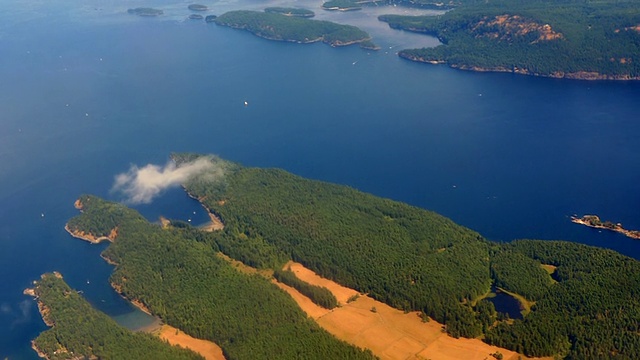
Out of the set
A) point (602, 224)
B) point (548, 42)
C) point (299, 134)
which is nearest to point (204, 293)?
point (299, 134)

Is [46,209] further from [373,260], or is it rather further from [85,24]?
[85,24]

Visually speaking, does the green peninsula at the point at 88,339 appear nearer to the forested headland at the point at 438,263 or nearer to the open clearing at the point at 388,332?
the open clearing at the point at 388,332

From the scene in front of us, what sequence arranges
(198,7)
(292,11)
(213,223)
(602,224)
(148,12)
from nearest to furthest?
1. (602,224)
2. (213,223)
3. (292,11)
4. (148,12)
5. (198,7)

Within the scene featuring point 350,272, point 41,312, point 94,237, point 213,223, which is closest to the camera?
point 41,312

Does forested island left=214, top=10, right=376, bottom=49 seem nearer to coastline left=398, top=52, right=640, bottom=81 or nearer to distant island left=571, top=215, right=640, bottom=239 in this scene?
coastline left=398, top=52, right=640, bottom=81

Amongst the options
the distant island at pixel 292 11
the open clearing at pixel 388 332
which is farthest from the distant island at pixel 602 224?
the distant island at pixel 292 11

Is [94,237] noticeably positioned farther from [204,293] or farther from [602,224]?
[602,224]

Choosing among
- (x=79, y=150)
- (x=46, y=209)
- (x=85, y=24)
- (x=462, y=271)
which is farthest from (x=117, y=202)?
(x=85, y=24)

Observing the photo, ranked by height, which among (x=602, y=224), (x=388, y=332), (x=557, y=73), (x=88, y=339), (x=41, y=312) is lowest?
(x=41, y=312)
